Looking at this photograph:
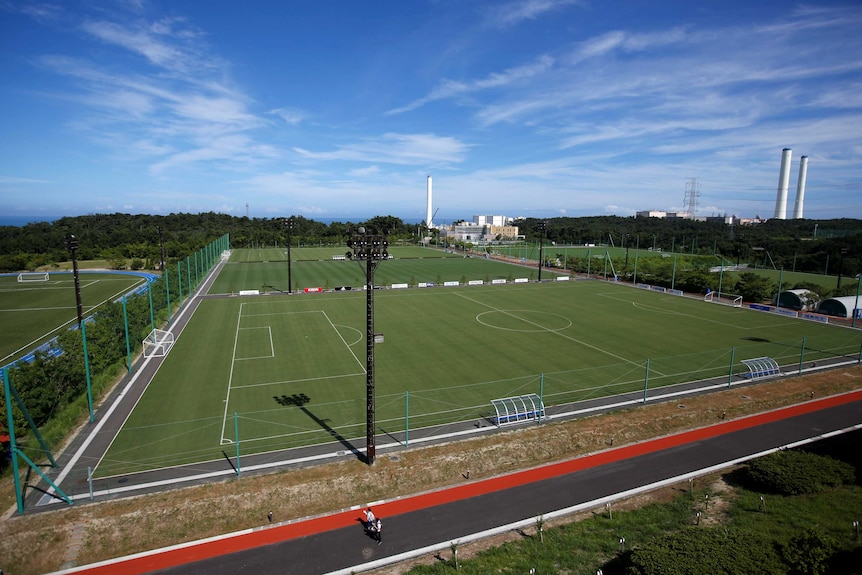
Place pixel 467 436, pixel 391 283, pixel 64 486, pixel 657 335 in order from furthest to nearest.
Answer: pixel 391 283 < pixel 657 335 < pixel 467 436 < pixel 64 486

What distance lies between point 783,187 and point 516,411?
194m

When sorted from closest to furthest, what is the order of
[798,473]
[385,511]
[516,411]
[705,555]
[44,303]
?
[705,555] → [385,511] → [798,473] → [516,411] → [44,303]

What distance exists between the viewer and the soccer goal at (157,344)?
27.5 meters

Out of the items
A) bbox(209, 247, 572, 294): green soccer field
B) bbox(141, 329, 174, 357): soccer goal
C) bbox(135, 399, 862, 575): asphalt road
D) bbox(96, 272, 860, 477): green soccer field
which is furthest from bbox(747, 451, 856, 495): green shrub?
bbox(209, 247, 572, 294): green soccer field

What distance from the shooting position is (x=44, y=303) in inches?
1763

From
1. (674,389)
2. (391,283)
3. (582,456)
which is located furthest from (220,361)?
(391,283)

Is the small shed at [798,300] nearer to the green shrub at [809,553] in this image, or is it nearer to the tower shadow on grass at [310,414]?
the green shrub at [809,553]

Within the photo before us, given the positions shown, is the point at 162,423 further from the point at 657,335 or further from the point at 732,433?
the point at 657,335

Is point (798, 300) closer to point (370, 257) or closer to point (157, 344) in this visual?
point (370, 257)

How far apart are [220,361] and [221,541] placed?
1588cm

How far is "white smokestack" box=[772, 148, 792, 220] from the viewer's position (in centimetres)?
16000

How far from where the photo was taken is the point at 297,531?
12508 mm

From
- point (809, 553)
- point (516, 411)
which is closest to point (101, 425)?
point (516, 411)

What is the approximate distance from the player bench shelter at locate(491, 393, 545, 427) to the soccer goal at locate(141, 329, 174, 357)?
19.7m
